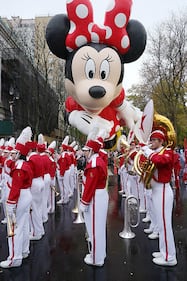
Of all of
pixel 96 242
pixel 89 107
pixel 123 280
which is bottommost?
pixel 123 280

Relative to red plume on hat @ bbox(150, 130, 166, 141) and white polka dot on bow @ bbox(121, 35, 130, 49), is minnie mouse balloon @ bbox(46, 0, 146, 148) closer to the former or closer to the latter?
white polka dot on bow @ bbox(121, 35, 130, 49)

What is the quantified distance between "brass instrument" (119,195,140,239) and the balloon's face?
2.27m

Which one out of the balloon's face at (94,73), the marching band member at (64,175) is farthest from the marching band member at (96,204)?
the marching band member at (64,175)

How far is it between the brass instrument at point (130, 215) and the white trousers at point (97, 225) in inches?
65.3

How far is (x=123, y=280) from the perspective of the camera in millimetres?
4273

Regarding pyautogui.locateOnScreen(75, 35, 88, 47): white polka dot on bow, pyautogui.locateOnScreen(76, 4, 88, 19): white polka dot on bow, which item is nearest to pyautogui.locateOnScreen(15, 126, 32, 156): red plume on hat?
pyautogui.locateOnScreen(75, 35, 88, 47): white polka dot on bow

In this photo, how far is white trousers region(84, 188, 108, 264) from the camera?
4.62m

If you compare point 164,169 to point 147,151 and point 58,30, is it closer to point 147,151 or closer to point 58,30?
point 147,151

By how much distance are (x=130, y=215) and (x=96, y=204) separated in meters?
2.39

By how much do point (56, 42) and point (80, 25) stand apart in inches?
28.5

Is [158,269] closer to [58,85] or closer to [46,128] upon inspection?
[46,128]

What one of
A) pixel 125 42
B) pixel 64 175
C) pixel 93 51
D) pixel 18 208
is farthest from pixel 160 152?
pixel 64 175

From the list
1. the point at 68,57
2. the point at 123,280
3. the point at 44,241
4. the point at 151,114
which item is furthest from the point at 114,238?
the point at 68,57

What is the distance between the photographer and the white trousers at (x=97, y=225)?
462cm
